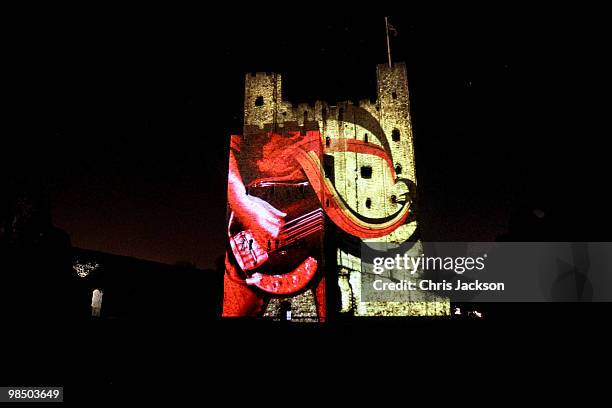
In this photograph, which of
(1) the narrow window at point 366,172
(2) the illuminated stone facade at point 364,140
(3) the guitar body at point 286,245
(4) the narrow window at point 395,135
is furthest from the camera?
(4) the narrow window at point 395,135

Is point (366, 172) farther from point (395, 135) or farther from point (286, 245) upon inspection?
point (286, 245)

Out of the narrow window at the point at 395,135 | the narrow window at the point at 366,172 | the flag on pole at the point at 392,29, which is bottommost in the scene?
the narrow window at the point at 366,172

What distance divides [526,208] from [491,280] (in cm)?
475

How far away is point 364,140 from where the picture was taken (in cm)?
2159

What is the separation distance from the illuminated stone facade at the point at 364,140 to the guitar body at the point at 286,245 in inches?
99.8

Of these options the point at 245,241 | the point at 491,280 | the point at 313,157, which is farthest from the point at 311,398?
the point at 491,280

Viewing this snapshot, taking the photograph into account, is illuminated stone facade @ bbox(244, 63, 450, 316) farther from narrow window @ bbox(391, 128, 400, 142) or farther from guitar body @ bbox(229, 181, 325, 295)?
guitar body @ bbox(229, 181, 325, 295)

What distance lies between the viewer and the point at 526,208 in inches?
983

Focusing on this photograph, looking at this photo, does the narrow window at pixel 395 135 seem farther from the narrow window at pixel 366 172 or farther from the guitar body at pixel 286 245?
the guitar body at pixel 286 245

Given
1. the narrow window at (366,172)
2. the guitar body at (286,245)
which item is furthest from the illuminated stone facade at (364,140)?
the guitar body at (286,245)

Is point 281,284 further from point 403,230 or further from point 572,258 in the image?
point 572,258

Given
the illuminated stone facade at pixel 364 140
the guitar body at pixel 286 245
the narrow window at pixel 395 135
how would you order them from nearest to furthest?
1. the guitar body at pixel 286 245
2. the illuminated stone facade at pixel 364 140
3. the narrow window at pixel 395 135

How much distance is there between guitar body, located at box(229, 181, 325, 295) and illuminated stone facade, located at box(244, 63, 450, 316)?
2.54m

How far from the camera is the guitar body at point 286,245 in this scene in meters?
17.3
